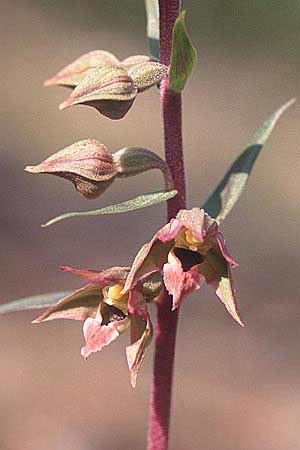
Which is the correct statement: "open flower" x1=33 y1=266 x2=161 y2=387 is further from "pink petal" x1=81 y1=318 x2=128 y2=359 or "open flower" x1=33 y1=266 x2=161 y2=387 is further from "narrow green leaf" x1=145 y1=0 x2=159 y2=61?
"narrow green leaf" x1=145 y1=0 x2=159 y2=61

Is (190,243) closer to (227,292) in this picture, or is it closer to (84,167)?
(227,292)

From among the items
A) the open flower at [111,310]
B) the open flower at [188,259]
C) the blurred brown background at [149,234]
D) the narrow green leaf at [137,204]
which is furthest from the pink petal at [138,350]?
the blurred brown background at [149,234]

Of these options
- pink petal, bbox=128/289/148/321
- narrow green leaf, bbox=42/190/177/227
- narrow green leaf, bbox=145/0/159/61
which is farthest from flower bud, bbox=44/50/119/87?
pink petal, bbox=128/289/148/321

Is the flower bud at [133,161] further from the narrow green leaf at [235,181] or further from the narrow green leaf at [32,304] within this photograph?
the narrow green leaf at [32,304]

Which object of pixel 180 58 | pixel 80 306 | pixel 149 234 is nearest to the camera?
pixel 180 58

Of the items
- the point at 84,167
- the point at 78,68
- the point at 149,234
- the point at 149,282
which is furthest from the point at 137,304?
the point at 149,234
